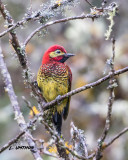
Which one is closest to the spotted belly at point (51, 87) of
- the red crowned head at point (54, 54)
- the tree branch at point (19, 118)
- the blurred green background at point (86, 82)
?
the red crowned head at point (54, 54)

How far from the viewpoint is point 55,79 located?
11.9 ft

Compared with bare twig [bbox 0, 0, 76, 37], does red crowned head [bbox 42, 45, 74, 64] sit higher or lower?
higher

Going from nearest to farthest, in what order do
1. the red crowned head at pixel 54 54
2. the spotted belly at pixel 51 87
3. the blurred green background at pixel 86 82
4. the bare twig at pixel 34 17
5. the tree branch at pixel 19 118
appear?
the tree branch at pixel 19 118 < the bare twig at pixel 34 17 < the spotted belly at pixel 51 87 < the red crowned head at pixel 54 54 < the blurred green background at pixel 86 82

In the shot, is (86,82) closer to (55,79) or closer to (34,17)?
(55,79)

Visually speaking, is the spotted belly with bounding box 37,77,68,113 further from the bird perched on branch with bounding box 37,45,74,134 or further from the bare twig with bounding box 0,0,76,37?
the bare twig with bounding box 0,0,76,37

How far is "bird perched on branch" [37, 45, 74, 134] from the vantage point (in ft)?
11.7

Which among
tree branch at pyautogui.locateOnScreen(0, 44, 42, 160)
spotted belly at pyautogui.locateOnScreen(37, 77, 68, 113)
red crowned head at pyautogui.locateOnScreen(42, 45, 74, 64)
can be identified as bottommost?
tree branch at pyautogui.locateOnScreen(0, 44, 42, 160)

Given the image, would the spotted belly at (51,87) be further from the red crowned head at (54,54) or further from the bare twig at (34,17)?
the bare twig at (34,17)

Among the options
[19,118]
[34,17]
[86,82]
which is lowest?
[19,118]

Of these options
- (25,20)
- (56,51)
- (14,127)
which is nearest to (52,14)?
(25,20)

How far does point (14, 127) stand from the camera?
18.2ft

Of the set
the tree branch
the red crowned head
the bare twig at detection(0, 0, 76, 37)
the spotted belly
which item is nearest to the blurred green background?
the red crowned head

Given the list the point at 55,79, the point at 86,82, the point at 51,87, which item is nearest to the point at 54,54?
the point at 55,79

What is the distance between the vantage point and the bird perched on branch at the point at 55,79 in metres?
3.58
